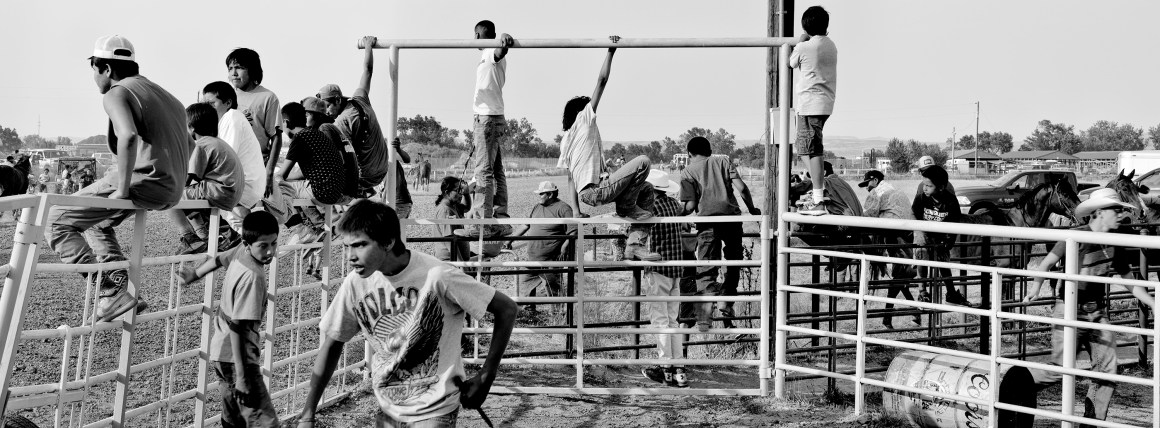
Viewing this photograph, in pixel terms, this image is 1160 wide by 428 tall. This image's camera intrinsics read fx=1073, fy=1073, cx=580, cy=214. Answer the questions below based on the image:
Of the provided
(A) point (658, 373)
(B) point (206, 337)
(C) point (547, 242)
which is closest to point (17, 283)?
(B) point (206, 337)

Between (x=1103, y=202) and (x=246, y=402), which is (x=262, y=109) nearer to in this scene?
(x=246, y=402)

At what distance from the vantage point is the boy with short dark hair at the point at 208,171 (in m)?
6.39

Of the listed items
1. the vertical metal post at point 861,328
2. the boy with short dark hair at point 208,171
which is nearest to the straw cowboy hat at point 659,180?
the vertical metal post at point 861,328

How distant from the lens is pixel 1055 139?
146 m

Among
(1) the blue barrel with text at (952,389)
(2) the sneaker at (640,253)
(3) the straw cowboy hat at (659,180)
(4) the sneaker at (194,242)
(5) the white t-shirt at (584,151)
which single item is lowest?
(1) the blue barrel with text at (952,389)

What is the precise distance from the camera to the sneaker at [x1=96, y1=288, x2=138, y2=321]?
5418mm

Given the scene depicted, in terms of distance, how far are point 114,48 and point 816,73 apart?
466 cm

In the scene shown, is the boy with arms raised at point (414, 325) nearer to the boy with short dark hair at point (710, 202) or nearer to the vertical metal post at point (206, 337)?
the vertical metal post at point (206, 337)

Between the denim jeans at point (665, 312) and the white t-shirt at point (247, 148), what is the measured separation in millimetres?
3078

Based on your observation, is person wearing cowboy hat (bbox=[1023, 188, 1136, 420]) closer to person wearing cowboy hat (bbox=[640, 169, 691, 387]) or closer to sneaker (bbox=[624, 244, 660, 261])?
person wearing cowboy hat (bbox=[640, 169, 691, 387])

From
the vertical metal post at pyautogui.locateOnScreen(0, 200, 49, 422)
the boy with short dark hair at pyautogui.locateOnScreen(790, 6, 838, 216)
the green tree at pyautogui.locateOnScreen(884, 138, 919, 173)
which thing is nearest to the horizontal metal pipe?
the boy with short dark hair at pyautogui.locateOnScreen(790, 6, 838, 216)

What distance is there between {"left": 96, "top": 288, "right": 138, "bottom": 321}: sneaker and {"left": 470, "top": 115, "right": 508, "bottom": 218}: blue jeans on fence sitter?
414 centimetres

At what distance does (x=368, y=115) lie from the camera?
8047mm

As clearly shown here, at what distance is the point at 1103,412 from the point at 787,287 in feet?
7.25
